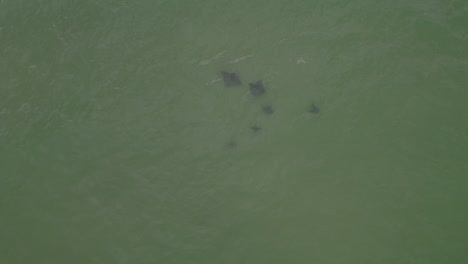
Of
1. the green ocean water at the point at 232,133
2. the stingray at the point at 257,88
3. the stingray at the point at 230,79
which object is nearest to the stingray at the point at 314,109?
the green ocean water at the point at 232,133

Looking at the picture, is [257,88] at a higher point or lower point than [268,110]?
higher

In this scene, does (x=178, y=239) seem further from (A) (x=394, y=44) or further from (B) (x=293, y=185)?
(A) (x=394, y=44)

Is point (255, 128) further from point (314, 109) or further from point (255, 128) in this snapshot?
point (314, 109)

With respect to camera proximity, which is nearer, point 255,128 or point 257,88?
point 255,128

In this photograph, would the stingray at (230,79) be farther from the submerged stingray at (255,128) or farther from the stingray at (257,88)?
the submerged stingray at (255,128)

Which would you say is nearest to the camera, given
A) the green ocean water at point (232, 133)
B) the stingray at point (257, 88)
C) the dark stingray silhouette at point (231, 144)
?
the green ocean water at point (232, 133)

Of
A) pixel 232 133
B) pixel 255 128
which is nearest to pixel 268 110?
pixel 255 128

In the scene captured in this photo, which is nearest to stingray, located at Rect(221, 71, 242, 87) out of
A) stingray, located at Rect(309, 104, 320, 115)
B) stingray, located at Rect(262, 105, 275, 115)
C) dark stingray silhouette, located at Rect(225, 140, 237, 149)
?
stingray, located at Rect(262, 105, 275, 115)
